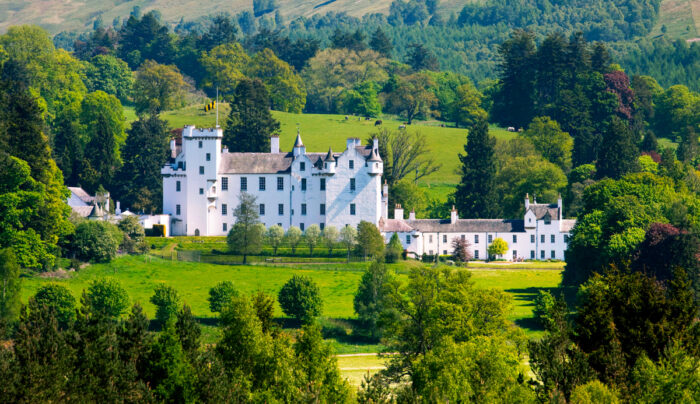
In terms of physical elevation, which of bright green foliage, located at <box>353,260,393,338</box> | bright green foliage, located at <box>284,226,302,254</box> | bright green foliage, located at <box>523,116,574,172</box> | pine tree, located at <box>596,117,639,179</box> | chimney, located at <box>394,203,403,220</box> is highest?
bright green foliage, located at <box>523,116,574,172</box>

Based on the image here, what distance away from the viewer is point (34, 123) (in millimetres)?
104375

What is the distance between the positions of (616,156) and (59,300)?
60.5m

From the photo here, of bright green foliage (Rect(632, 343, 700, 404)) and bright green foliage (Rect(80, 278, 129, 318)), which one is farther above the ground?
bright green foliage (Rect(80, 278, 129, 318))

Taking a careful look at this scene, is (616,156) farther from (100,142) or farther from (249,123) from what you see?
(100,142)

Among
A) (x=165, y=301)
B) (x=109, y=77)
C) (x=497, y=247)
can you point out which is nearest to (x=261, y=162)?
(x=497, y=247)

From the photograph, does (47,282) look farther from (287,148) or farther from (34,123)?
(287,148)

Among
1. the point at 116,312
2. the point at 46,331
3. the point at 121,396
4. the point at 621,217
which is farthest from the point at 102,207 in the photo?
the point at 121,396

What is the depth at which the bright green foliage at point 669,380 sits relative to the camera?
5219cm

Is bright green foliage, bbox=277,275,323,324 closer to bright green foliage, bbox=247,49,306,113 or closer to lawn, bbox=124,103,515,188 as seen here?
lawn, bbox=124,103,515,188

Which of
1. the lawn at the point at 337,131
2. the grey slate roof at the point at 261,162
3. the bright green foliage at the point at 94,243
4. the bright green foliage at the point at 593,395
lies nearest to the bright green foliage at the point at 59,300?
the bright green foliage at the point at 94,243

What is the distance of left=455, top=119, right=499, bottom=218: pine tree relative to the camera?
12150 cm

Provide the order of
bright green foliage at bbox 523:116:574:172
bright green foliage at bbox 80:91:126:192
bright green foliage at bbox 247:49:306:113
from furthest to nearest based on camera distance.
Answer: bright green foliage at bbox 247:49:306:113 < bright green foliage at bbox 523:116:574:172 < bright green foliage at bbox 80:91:126:192

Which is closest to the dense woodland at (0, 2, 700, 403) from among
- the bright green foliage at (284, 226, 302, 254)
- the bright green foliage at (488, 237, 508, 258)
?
the bright green foliage at (284, 226, 302, 254)

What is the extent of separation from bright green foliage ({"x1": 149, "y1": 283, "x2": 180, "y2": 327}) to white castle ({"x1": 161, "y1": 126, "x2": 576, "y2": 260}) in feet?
93.3
